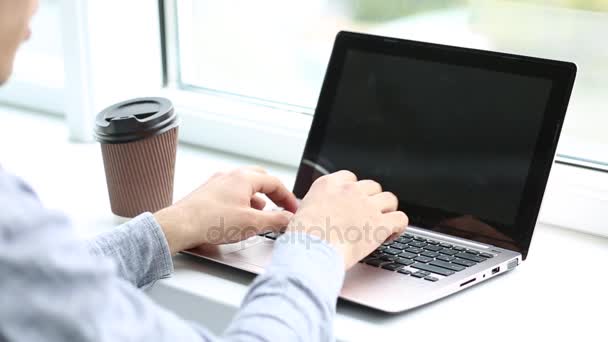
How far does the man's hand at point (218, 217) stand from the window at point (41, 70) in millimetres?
637

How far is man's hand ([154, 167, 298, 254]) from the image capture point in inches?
33.7

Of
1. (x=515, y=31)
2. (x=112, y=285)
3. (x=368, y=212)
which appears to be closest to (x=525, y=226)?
(x=368, y=212)

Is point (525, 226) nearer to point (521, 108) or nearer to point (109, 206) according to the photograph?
point (521, 108)

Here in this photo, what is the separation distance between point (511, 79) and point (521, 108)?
0.11 ft

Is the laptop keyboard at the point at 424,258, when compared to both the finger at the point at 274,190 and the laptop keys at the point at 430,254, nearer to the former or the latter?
the laptop keys at the point at 430,254

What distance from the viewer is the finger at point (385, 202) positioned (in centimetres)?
85

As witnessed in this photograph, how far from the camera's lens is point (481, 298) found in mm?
828

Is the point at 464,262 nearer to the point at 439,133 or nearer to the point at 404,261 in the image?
the point at 404,261

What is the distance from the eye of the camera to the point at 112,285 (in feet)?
1.80

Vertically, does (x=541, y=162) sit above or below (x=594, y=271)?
above

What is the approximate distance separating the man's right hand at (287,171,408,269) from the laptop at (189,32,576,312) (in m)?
0.04

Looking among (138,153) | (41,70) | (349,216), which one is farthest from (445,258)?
(41,70)

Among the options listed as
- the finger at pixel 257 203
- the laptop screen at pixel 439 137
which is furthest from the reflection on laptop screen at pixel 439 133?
the finger at pixel 257 203

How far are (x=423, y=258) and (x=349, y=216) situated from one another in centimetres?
12
